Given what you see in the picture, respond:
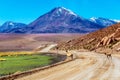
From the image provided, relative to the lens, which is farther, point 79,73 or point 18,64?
point 18,64

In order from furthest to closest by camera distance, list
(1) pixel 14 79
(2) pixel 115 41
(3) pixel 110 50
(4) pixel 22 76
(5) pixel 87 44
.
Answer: (5) pixel 87 44 < (2) pixel 115 41 < (3) pixel 110 50 < (4) pixel 22 76 < (1) pixel 14 79

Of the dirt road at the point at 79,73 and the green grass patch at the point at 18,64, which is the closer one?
the dirt road at the point at 79,73

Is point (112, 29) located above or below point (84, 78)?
above

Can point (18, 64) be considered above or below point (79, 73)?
above

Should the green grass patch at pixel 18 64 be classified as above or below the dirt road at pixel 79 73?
above

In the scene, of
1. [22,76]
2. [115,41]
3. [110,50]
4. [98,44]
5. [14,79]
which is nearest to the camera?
[14,79]

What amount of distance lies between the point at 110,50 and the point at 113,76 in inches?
3347

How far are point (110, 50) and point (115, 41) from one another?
12.2 metres

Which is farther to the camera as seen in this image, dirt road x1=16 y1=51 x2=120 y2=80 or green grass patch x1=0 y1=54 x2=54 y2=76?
green grass patch x1=0 y1=54 x2=54 y2=76

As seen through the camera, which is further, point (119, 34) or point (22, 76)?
point (119, 34)

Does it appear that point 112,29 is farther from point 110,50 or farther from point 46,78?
point 46,78

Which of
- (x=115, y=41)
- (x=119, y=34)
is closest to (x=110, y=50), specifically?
(x=115, y=41)

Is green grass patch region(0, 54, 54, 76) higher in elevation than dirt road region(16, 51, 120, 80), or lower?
higher

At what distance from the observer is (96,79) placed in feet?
132
